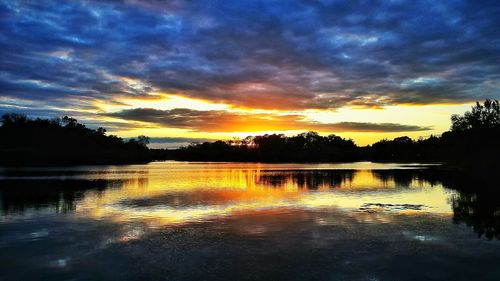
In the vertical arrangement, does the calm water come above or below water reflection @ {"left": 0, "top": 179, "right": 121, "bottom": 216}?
below

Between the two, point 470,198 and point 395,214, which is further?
point 470,198

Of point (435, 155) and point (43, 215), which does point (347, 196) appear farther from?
point (435, 155)

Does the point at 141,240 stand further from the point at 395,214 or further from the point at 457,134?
the point at 457,134

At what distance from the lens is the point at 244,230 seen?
829 inches

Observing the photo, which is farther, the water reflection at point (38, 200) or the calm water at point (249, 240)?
the water reflection at point (38, 200)

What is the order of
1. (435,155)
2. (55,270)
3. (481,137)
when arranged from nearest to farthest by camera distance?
(55,270) < (481,137) < (435,155)

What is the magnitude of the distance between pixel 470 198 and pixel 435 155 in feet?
506

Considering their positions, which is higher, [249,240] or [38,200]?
[38,200]

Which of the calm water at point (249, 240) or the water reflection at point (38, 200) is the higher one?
the water reflection at point (38, 200)

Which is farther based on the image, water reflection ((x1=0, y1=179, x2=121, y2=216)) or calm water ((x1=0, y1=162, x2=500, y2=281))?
water reflection ((x1=0, y1=179, x2=121, y2=216))

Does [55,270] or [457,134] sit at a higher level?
[457,134]

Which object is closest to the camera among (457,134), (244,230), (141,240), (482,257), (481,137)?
(482,257)

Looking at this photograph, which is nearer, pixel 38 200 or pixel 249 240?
pixel 249 240

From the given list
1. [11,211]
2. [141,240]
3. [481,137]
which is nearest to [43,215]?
[11,211]
